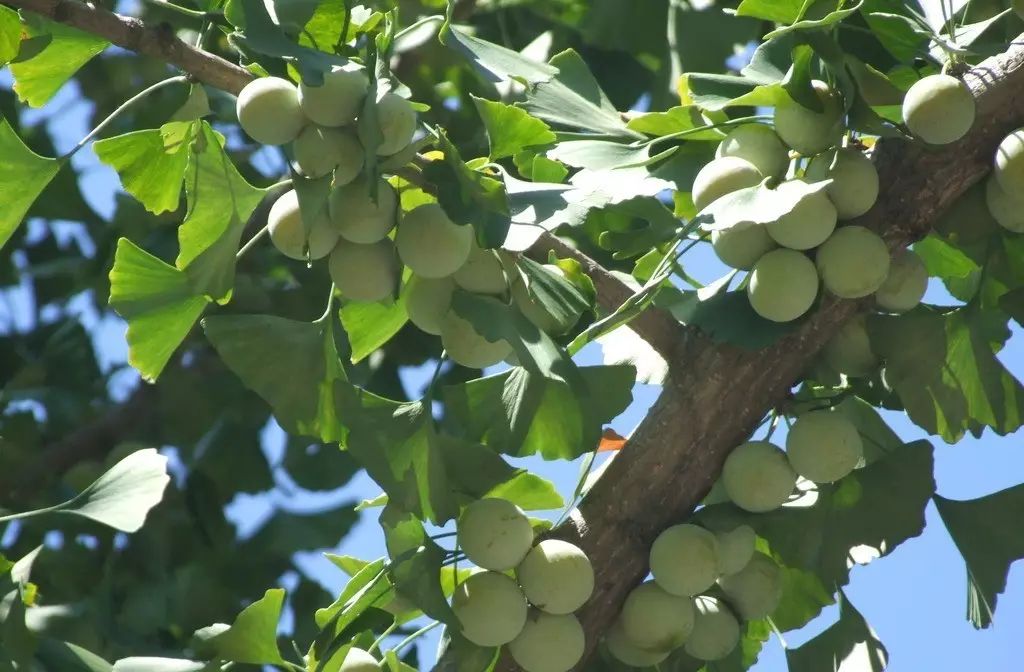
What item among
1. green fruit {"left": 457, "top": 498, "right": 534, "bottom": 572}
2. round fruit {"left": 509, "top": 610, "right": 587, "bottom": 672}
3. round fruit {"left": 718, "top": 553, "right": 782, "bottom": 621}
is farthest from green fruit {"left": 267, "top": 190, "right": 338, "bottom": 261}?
round fruit {"left": 718, "top": 553, "right": 782, "bottom": 621}

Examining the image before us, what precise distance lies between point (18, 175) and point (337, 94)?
403mm

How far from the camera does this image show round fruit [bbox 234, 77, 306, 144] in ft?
3.00

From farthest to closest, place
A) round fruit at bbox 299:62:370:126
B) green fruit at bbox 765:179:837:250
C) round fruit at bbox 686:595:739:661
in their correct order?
round fruit at bbox 686:595:739:661, green fruit at bbox 765:179:837:250, round fruit at bbox 299:62:370:126

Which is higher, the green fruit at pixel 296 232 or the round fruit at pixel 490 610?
the green fruit at pixel 296 232

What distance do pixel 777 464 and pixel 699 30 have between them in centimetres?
81

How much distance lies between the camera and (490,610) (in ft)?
3.34

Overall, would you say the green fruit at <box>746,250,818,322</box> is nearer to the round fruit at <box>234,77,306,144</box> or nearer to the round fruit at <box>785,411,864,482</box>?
the round fruit at <box>785,411,864,482</box>

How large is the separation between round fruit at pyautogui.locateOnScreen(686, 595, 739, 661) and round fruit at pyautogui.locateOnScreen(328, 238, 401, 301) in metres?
0.38

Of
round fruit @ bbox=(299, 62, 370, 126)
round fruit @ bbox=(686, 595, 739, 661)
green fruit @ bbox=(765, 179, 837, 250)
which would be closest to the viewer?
round fruit @ bbox=(299, 62, 370, 126)

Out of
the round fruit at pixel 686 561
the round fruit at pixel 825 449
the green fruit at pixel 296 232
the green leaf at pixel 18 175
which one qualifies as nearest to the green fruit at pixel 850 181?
the round fruit at pixel 825 449

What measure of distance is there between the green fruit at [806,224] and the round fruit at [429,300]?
0.82 feet

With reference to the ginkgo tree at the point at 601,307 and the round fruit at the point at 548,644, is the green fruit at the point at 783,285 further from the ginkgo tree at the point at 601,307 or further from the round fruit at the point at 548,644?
the round fruit at the point at 548,644

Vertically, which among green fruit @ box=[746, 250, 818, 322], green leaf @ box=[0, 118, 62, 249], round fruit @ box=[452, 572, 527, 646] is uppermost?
green fruit @ box=[746, 250, 818, 322]

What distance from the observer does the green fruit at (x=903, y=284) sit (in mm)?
1095
